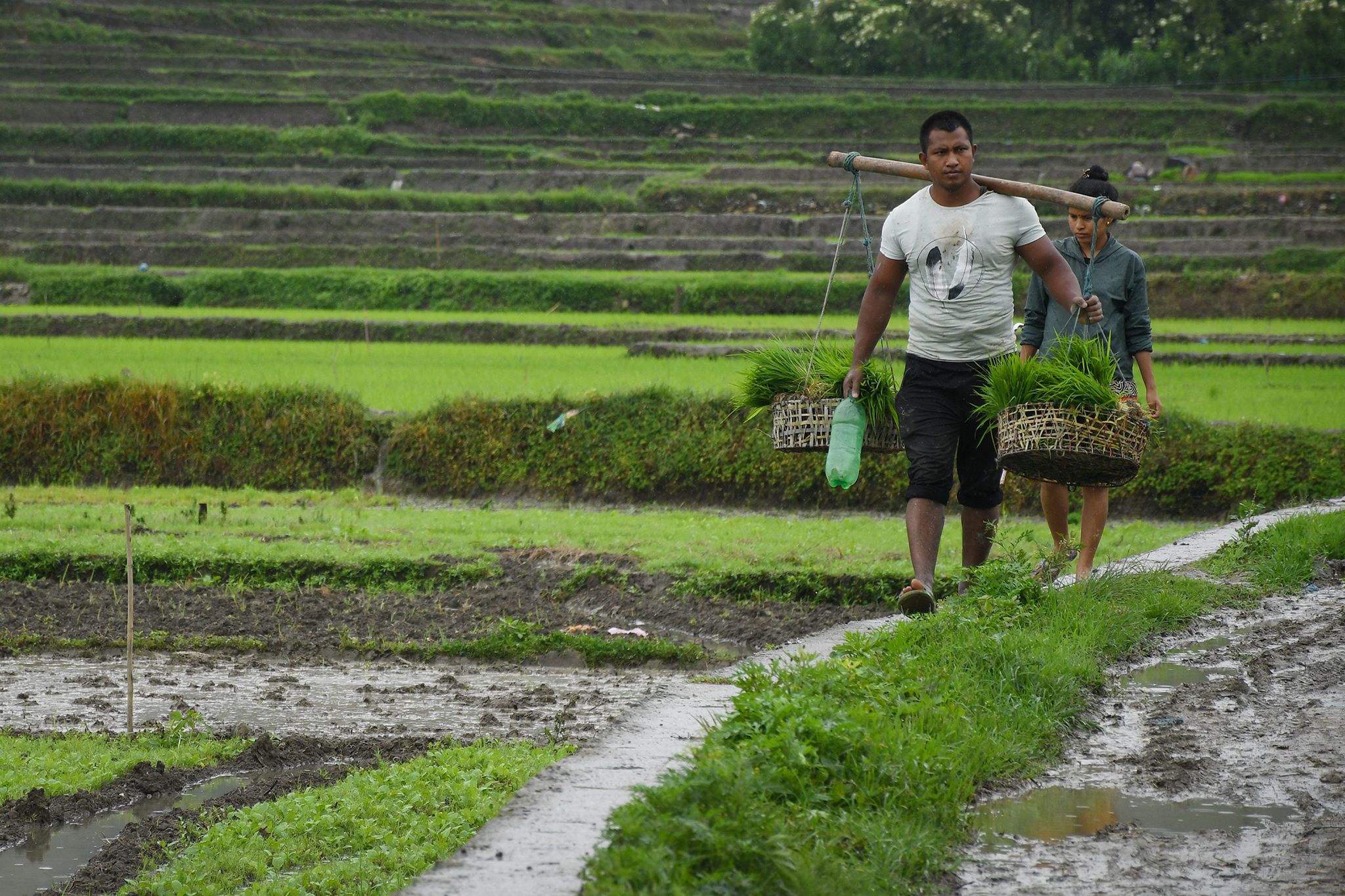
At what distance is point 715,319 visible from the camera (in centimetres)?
2130

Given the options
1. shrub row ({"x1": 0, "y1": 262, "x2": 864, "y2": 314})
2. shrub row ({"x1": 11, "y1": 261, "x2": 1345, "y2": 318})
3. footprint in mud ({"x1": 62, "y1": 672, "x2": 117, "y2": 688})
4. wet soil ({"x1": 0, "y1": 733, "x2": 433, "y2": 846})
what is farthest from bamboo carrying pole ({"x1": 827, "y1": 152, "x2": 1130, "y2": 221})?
shrub row ({"x1": 0, "y1": 262, "x2": 864, "y2": 314})

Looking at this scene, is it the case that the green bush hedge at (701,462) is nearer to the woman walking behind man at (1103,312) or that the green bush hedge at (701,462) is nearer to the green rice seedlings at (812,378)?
the woman walking behind man at (1103,312)

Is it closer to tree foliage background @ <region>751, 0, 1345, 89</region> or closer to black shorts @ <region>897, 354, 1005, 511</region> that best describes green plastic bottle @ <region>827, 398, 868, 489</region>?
black shorts @ <region>897, 354, 1005, 511</region>

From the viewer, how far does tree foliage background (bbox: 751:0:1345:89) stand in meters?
42.4

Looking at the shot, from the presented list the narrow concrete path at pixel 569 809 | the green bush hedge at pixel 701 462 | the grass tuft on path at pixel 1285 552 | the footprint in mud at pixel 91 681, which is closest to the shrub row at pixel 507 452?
the green bush hedge at pixel 701 462

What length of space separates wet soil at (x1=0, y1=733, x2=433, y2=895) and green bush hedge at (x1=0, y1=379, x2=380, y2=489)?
26.7ft

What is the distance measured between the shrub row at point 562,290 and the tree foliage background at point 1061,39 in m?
22.2

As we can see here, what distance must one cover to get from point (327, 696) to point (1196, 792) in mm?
4104

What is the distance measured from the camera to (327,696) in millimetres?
6891

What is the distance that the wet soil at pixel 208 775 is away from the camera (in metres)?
4.65

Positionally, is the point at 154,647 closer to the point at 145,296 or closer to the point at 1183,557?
the point at 1183,557

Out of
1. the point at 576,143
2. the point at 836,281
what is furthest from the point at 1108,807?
the point at 576,143

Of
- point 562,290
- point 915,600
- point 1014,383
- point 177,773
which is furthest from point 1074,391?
point 562,290

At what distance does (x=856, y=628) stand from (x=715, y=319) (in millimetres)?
14667
